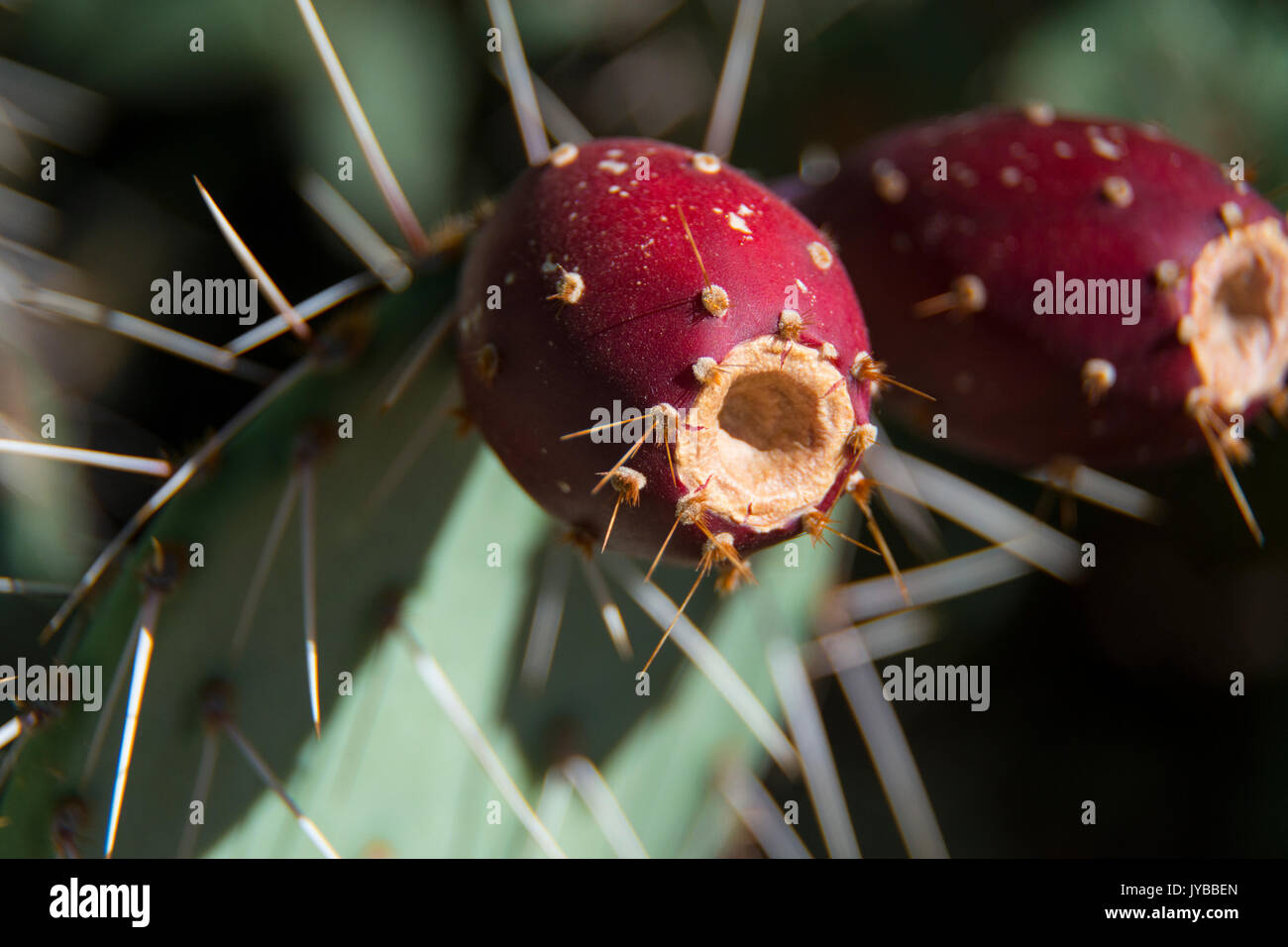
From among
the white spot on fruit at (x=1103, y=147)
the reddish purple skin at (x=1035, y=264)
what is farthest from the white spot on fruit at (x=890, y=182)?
the white spot on fruit at (x=1103, y=147)

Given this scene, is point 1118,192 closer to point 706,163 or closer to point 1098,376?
point 1098,376

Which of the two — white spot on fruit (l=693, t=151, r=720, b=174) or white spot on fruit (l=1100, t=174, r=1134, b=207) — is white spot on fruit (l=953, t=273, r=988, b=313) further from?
white spot on fruit (l=693, t=151, r=720, b=174)

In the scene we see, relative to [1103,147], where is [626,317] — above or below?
below

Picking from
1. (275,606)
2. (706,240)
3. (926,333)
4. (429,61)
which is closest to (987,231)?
(926,333)

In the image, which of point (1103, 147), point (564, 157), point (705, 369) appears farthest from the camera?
point (1103, 147)

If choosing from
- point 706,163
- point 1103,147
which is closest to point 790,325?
point 706,163

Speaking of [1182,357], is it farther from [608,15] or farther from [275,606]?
[608,15]

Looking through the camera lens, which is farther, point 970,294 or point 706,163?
point 970,294
